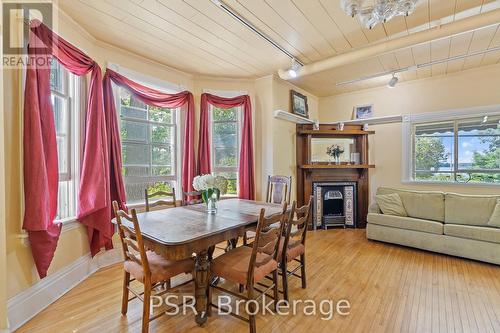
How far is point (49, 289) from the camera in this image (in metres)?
2.26

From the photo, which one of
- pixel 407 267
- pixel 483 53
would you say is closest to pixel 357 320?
pixel 407 267

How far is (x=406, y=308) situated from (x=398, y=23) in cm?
277

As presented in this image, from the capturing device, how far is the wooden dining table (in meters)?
1.68

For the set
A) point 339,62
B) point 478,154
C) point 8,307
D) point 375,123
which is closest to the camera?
point 8,307

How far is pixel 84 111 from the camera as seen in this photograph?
281cm

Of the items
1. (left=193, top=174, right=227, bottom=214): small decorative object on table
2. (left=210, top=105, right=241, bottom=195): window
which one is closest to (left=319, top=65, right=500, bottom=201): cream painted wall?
(left=210, top=105, right=241, bottom=195): window

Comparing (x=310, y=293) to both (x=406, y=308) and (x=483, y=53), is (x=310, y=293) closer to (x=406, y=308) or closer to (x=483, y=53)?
(x=406, y=308)

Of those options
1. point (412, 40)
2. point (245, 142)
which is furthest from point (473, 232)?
point (245, 142)

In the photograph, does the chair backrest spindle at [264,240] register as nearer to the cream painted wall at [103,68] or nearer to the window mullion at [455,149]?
the cream painted wall at [103,68]

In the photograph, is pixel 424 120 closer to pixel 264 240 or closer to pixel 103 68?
pixel 264 240

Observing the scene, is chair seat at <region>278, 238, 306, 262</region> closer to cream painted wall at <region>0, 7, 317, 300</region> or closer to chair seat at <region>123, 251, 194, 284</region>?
chair seat at <region>123, 251, 194, 284</region>

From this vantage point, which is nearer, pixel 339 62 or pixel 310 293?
pixel 310 293

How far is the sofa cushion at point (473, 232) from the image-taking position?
3.07m

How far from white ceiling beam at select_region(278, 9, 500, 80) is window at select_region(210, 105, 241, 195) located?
137 centimetres
